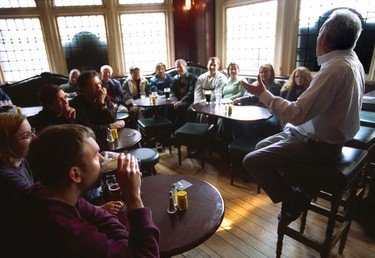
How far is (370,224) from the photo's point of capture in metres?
2.03

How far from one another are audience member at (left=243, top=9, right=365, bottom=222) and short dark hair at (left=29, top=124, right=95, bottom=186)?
1.22 metres

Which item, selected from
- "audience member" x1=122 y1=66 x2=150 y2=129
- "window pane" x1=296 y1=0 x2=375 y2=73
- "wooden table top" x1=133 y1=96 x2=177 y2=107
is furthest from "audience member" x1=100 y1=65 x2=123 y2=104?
"window pane" x1=296 y1=0 x2=375 y2=73

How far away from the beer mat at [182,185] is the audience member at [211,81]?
261 centimetres

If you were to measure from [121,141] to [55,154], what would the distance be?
1483mm

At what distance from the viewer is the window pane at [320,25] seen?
3273 millimetres

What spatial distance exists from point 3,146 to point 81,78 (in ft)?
4.45

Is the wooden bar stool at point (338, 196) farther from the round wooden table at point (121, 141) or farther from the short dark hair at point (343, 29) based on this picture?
the round wooden table at point (121, 141)

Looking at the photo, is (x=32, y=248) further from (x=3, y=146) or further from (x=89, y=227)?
(x=3, y=146)

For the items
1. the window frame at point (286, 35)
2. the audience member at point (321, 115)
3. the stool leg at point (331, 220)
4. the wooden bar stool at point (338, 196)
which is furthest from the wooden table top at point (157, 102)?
the stool leg at point (331, 220)

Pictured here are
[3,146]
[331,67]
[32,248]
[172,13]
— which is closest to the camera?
[32,248]

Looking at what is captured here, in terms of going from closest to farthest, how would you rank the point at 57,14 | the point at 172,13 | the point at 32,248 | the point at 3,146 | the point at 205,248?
1. the point at 32,248
2. the point at 3,146
3. the point at 205,248
4. the point at 57,14
5. the point at 172,13

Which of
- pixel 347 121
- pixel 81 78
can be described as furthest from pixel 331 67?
pixel 81 78

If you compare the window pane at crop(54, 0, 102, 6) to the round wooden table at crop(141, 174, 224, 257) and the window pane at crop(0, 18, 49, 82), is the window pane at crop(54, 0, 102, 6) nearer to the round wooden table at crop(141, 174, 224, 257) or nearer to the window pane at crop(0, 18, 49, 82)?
the window pane at crop(0, 18, 49, 82)

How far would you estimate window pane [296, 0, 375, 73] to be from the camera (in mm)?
3273
